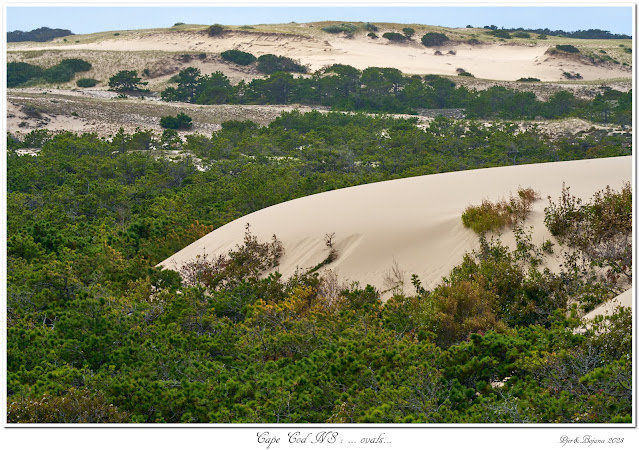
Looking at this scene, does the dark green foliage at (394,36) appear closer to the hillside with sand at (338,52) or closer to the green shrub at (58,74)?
the hillside with sand at (338,52)

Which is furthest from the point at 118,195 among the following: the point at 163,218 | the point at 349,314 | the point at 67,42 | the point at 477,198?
the point at 67,42

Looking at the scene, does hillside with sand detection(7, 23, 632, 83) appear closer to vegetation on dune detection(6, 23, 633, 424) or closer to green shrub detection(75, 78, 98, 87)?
green shrub detection(75, 78, 98, 87)

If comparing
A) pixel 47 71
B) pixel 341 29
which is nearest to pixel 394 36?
pixel 341 29

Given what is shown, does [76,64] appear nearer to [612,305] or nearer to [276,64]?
[276,64]

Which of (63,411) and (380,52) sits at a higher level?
(380,52)

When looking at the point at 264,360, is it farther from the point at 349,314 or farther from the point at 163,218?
the point at 163,218

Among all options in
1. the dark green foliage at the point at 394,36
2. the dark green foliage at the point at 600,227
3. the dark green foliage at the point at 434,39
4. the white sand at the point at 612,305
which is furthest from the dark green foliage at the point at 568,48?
the white sand at the point at 612,305
